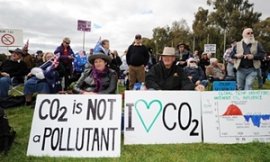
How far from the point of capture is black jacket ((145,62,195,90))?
558 cm

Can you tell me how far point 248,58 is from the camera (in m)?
6.41

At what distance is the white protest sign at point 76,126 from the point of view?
4234 millimetres

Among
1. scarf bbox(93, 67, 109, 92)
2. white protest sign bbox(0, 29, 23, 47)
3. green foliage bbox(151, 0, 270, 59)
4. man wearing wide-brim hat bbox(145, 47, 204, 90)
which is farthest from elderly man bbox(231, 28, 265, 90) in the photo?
green foliage bbox(151, 0, 270, 59)

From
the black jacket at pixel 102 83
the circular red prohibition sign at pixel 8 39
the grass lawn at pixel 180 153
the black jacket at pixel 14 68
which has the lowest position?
the grass lawn at pixel 180 153

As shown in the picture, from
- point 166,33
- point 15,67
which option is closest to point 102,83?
point 15,67

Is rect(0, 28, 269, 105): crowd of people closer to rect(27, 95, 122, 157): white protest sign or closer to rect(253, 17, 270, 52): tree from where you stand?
rect(27, 95, 122, 157): white protest sign

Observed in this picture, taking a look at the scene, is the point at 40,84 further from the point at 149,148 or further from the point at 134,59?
the point at 149,148

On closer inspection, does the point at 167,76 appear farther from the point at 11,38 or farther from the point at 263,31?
the point at 263,31

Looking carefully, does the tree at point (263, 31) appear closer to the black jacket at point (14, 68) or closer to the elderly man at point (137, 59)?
the elderly man at point (137, 59)

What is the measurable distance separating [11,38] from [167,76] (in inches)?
362

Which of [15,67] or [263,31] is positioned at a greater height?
[263,31]

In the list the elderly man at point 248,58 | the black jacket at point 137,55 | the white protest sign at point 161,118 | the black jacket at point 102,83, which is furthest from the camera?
the black jacket at point 137,55

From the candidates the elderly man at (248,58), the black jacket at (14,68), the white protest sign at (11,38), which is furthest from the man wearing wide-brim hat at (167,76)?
the white protest sign at (11,38)

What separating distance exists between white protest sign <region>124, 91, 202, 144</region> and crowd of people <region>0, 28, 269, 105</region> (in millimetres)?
526
